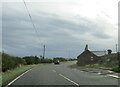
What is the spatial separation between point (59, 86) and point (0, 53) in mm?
19563

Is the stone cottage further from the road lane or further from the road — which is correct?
the road lane

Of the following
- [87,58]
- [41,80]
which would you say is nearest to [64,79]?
[41,80]

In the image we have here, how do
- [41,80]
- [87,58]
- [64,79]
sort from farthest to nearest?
[87,58] < [64,79] < [41,80]

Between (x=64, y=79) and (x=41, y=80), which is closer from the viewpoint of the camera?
(x=41, y=80)

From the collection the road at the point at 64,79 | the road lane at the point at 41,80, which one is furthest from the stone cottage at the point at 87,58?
the road lane at the point at 41,80

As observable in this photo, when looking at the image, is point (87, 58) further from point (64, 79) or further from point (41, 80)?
point (41, 80)

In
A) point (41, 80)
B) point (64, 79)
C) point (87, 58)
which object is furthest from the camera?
point (87, 58)

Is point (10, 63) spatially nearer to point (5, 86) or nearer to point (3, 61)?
point (3, 61)

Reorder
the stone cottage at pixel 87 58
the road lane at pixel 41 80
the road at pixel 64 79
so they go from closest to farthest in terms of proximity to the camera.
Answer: the road lane at pixel 41 80, the road at pixel 64 79, the stone cottage at pixel 87 58

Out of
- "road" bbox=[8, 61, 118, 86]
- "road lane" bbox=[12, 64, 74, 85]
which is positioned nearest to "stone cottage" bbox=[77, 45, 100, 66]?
"road" bbox=[8, 61, 118, 86]

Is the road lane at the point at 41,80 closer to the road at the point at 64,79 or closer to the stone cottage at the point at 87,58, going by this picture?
the road at the point at 64,79

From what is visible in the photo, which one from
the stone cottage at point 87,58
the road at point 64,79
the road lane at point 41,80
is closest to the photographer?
the road lane at point 41,80

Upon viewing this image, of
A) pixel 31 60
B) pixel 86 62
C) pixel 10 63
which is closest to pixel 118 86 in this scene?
pixel 10 63

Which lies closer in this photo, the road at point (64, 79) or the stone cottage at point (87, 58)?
the road at point (64, 79)
